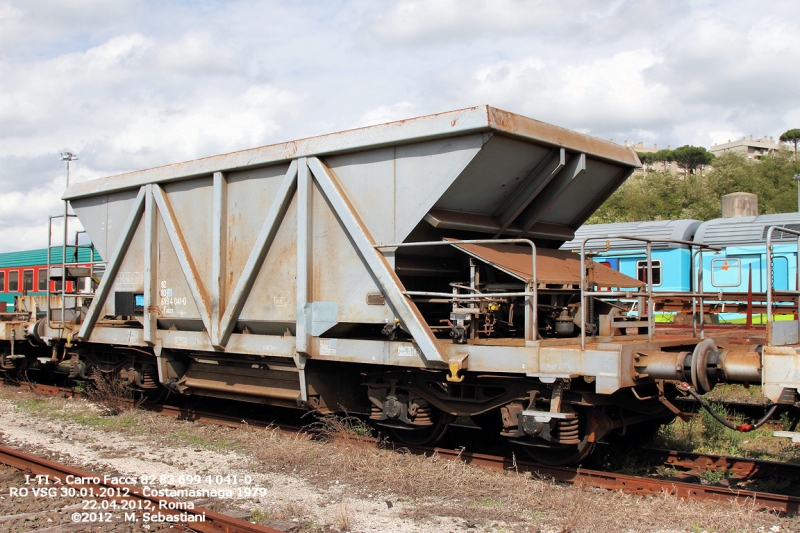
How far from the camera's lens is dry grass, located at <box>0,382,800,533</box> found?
18.7 ft

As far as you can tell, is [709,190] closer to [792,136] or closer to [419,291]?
[419,291]

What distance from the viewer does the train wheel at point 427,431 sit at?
7945 millimetres

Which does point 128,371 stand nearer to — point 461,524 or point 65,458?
point 65,458

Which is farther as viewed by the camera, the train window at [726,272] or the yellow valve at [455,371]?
the train window at [726,272]

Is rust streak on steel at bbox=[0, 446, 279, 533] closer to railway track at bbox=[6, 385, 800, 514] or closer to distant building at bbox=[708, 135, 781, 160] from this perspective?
railway track at bbox=[6, 385, 800, 514]

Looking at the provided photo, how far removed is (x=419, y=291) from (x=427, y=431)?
1.62 m

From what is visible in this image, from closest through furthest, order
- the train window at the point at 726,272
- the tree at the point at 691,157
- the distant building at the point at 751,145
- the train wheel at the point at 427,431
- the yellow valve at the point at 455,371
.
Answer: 1. the yellow valve at the point at 455,371
2. the train wheel at the point at 427,431
3. the train window at the point at 726,272
4. the tree at the point at 691,157
5. the distant building at the point at 751,145

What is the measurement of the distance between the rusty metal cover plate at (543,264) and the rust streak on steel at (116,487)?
325 centimetres

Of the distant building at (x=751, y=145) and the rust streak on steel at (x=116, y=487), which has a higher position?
the distant building at (x=751, y=145)

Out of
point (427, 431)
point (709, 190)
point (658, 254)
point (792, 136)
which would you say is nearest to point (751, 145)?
point (792, 136)

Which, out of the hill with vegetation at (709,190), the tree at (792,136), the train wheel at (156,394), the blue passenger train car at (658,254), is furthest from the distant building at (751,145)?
the train wheel at (156,394)

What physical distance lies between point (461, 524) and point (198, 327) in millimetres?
5611

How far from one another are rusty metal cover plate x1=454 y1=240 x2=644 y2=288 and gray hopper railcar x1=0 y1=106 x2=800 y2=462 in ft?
0.13

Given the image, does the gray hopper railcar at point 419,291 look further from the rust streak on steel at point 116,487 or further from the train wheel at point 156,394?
the rust streak on steel at point 116,487
